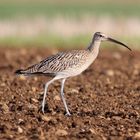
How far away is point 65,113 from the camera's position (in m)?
10.5

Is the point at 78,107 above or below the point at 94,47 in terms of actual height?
below

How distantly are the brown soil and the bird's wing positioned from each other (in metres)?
0.54

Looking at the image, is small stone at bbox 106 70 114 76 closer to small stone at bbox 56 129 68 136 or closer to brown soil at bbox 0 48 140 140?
brown soil at bbox 0 48 140 140

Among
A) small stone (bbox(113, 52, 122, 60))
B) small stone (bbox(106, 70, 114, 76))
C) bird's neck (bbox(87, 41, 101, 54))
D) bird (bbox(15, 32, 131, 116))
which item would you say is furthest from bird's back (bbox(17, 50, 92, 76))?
small stone (bbox(113, 52, 122, 60))

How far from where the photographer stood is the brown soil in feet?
29.6

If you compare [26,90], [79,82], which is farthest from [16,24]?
[26,90]

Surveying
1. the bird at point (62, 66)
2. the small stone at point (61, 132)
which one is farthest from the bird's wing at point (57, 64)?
the small stone at point (61, 132)

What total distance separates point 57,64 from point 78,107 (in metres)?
0.82

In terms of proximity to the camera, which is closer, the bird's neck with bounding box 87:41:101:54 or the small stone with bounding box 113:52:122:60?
the bird's neck with bounding box 87:41:101:54

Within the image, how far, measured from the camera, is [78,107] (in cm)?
1105

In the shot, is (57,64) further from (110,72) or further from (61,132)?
(110,72)

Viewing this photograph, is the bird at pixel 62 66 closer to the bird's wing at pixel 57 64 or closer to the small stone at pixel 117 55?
the bird's wing at pixel 57 64

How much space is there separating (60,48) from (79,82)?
8321 millimetres

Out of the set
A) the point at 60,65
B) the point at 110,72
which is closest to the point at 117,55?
the point at 110,72
